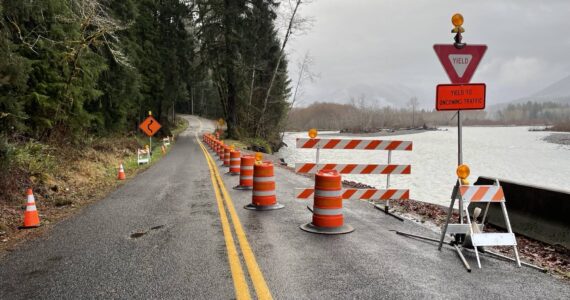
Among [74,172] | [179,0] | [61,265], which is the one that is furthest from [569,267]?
[179,0]

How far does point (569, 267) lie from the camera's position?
207 inches

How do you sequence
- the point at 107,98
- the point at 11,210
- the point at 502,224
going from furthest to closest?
1. the point at 107,98
2. the point at 11,210
3. the point at 502,224

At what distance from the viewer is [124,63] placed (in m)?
16.0

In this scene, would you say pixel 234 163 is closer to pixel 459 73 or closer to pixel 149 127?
pixel 459 73

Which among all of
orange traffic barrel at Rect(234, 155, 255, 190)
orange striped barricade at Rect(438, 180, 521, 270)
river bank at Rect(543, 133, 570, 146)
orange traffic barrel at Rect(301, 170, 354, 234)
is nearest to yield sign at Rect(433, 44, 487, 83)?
orange striped barricade at Rect(438, 180, 521, 270)

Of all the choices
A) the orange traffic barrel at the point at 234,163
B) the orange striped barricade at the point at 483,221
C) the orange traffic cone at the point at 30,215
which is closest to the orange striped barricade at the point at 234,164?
the orange traffic barrel at the point at 234,163

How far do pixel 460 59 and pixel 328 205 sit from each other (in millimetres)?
3217

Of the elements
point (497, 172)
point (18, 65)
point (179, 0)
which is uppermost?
point (179, 0)

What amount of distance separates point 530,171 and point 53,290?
108ft

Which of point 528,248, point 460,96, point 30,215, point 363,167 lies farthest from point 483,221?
point 30,215

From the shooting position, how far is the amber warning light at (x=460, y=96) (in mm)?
6191

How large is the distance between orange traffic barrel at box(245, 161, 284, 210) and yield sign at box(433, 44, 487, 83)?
13.8 feet

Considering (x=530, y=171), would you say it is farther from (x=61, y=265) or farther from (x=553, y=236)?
(x=61, y=265)

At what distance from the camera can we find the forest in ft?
38.8
